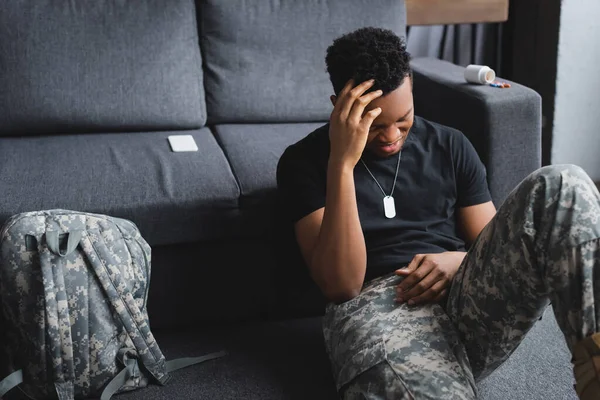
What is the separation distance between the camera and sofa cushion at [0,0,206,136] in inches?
82.7

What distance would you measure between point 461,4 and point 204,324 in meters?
1.58

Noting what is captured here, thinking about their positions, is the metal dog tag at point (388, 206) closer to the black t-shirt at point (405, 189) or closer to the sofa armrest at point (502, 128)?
the black t-shirt at point (405, 189)

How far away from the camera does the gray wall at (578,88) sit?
2.63 m

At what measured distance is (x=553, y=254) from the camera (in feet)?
3.79

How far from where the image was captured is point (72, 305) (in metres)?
1.53

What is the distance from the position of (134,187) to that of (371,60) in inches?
28.0

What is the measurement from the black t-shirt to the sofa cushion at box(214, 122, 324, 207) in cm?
25

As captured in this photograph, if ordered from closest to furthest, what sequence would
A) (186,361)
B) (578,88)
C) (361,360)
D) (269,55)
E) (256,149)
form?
1. (361,360)
2. (186,361)
3. (256,149)
4. (269,55)
5. (578,88)

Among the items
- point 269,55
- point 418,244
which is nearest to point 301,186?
point 418,244

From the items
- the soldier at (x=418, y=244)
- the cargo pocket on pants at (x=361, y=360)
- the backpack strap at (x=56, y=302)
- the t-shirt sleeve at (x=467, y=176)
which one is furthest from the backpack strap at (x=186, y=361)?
the t-shirt sleeve at (x=467, y=176)

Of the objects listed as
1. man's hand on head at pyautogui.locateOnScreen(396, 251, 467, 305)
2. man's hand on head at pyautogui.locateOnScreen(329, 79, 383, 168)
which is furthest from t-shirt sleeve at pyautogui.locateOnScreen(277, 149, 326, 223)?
man's hand on head at pyautogui.locateOnScreen(396, 251, 467, 305)

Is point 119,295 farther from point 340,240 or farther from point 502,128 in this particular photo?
point 502,128

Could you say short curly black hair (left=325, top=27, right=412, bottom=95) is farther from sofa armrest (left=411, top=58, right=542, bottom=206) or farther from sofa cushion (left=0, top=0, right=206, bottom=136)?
sofa cushion (left=0, top=0, right=206, bottom=136)

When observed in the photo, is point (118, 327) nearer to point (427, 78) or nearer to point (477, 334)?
point (477, 334)
